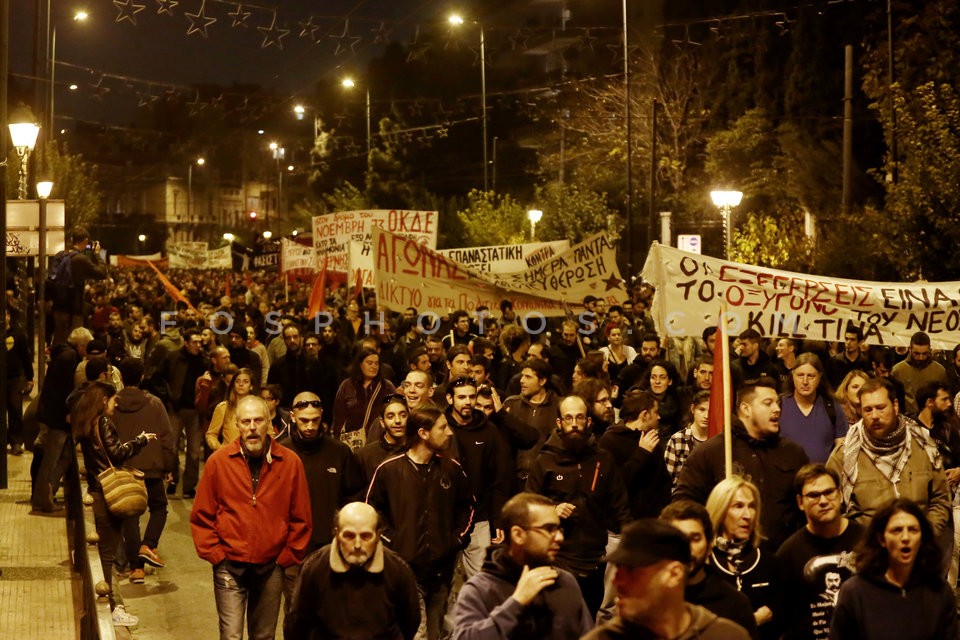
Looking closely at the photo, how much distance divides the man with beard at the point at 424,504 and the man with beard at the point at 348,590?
1599 mm

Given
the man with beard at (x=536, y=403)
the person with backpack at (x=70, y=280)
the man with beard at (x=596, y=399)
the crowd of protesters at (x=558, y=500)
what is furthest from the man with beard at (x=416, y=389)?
the person with backpack at (x=70, y=280)

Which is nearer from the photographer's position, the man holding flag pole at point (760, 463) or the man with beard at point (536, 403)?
the man holding flag pole at point (760, 463)

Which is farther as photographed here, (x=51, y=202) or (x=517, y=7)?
(x=517, y=7)

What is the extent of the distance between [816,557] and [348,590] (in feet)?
6.73

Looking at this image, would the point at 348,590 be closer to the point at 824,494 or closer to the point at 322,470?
the point at 824,494

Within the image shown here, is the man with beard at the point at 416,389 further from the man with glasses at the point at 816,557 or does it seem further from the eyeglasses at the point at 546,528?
the eyeglasses at the point at 546,528

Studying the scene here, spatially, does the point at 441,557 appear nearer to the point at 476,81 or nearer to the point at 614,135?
the point at 614,135

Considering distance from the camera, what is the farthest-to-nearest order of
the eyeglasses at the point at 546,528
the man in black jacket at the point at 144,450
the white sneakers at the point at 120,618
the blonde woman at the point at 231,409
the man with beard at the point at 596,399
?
the blonde woman at the point at 231,409, the man in black jacket at the point at 144,450, the man with beard at the point at 596,399, the white sneakers at the point at 120,618, the eyeglasses at the point at 546,528

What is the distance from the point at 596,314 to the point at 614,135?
25369 millimetres

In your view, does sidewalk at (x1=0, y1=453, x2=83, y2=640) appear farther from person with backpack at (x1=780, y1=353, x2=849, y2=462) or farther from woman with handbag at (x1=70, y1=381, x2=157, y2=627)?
person with backpack at (x1=780, y1=353, x2=849, y2=462)

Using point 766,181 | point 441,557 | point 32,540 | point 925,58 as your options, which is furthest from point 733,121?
point 441,557

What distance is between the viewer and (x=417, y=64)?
210ft

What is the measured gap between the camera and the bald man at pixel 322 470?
858 centimetres

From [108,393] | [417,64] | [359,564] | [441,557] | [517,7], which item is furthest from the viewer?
[517,7]
